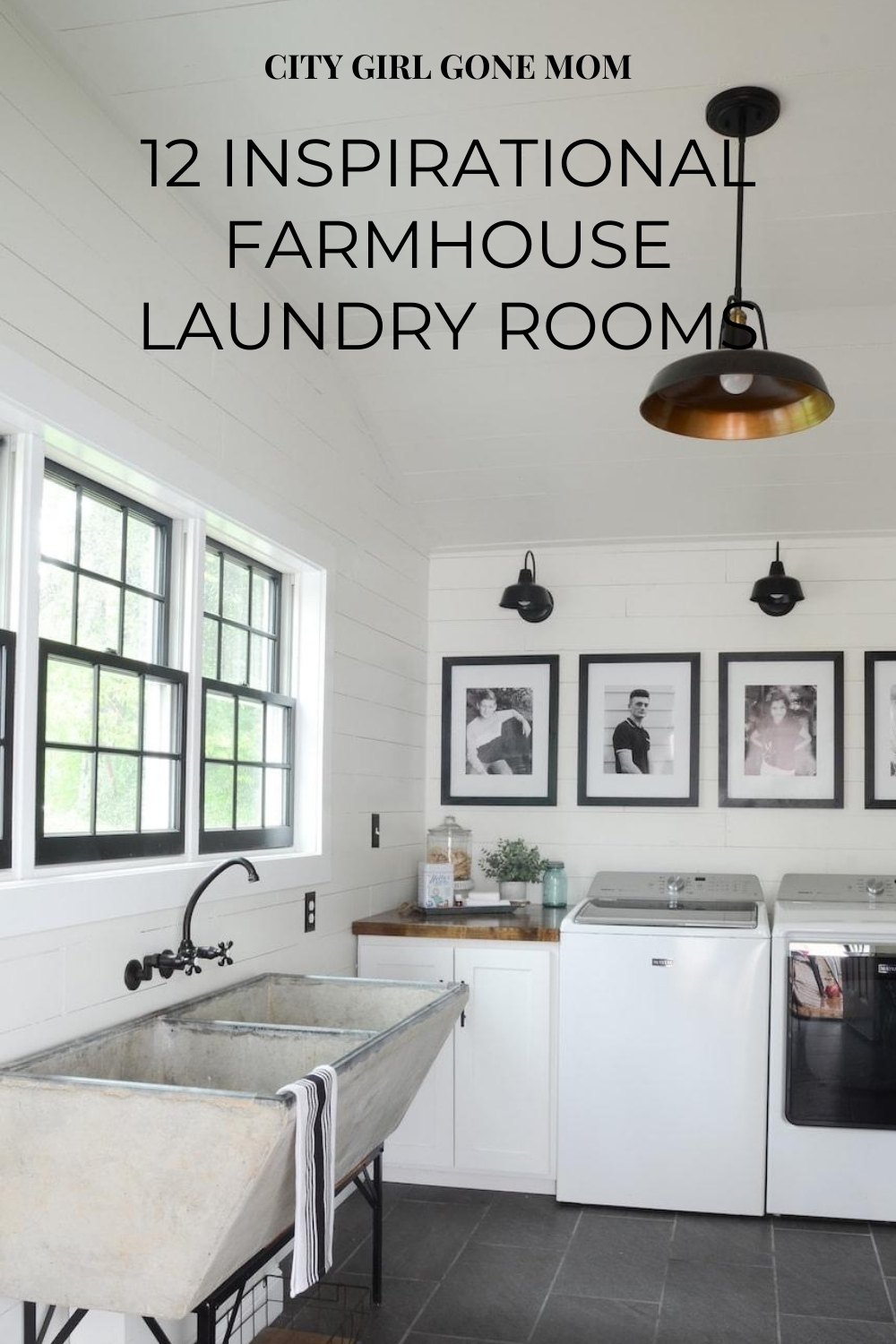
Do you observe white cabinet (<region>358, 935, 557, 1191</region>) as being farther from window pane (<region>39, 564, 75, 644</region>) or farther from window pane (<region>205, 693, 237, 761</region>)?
window pane (<region>39, 564, 75, 644</region>)

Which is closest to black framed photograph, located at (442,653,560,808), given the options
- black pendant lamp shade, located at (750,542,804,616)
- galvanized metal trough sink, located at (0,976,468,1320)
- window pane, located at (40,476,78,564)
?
black pendant lamp shade, located at (750,542,804,616)

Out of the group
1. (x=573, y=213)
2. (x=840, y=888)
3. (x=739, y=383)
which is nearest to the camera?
(x=739, y=383)

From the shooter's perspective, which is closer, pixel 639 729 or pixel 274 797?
pixel 274 797

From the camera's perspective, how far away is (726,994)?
12.7ft

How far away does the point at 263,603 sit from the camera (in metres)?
3.65

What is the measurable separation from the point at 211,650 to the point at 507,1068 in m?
1.73

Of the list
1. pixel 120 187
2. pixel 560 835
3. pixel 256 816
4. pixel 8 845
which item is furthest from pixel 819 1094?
pixel 120 187

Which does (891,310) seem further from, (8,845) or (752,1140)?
(8,845)

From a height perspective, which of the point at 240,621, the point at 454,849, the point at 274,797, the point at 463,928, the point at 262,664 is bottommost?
the point at 463,928

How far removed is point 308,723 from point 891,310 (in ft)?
6.87

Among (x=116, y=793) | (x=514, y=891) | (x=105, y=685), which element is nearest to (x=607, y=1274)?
(x=514, y=891)

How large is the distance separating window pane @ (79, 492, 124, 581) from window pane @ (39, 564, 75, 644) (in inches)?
3.3

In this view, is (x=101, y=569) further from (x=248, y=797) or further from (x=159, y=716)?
(x=248, y=797)

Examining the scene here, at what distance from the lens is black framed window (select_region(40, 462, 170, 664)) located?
2.61 meters
